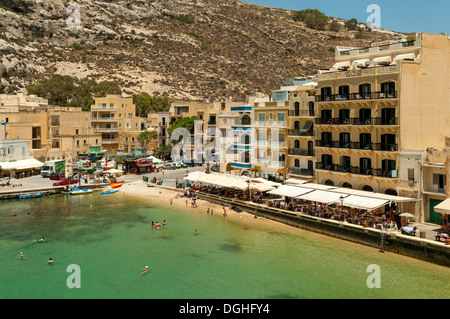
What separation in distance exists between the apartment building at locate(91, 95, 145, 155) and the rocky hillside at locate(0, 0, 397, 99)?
35334 millimetres

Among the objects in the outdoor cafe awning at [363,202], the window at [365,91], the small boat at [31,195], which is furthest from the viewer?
the small boat at [31,195]

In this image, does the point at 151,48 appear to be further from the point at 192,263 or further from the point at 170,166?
the point at 192,263

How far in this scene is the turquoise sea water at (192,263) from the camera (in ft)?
93.2

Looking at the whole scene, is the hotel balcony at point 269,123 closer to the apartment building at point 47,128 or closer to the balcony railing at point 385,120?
the balcony railing at point 385,120

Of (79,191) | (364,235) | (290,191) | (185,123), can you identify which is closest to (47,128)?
(185,123)

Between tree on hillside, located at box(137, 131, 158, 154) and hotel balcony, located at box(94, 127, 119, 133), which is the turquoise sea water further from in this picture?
hotel balcony, located at box(94, 127, 119, 133)

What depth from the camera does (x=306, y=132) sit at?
166 ft

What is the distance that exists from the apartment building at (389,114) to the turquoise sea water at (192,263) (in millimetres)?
8678

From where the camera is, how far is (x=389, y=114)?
1628 inches

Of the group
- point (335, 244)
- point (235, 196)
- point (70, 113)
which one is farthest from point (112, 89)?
point (335, 244)

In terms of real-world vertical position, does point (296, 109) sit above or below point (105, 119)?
below

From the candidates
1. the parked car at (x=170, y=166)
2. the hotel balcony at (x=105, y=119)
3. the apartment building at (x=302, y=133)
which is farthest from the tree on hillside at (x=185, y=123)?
the apartment building at (x=302, y=133)

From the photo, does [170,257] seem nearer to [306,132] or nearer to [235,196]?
[235,196]

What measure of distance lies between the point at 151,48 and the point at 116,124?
74762 mm
